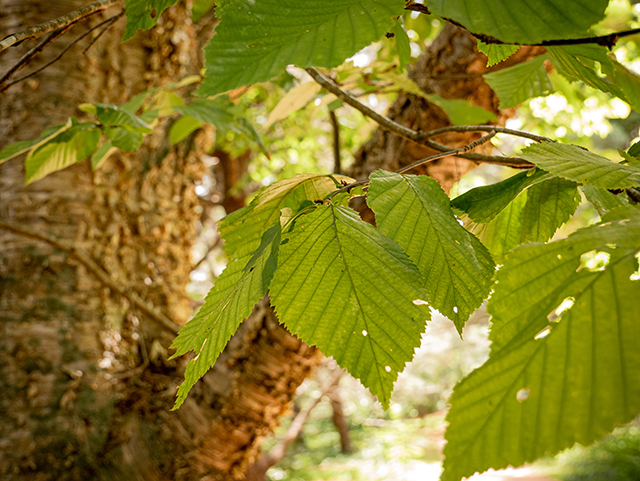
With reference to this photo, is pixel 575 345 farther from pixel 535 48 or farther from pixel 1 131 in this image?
pixel 1 131

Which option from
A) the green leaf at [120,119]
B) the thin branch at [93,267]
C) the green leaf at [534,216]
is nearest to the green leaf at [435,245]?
the green leaf at [534,216]

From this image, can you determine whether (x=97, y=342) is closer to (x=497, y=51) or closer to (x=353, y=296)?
(x=353, y=296)

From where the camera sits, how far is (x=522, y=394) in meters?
0.31

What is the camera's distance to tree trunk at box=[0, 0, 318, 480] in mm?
1300

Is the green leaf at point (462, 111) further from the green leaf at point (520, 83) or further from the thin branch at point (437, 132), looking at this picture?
the thin branch at point (437, 132)

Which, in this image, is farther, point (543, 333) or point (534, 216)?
point (534, 216)

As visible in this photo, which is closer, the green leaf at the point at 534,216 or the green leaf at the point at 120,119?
the green leaf at the point at 534,216

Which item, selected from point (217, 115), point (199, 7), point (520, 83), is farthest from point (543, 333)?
point (199, 7)

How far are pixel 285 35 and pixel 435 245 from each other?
0.26 meters

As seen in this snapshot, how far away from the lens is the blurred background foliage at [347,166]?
1926 millimetres

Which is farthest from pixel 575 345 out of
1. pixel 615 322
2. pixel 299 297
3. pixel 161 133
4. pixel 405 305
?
pixel 161 133

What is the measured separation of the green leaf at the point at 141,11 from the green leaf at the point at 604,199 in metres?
0.61

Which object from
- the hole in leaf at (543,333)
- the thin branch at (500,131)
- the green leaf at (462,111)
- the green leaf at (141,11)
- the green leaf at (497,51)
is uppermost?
the green leaf at (462,111)

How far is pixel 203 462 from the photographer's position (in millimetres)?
1454
